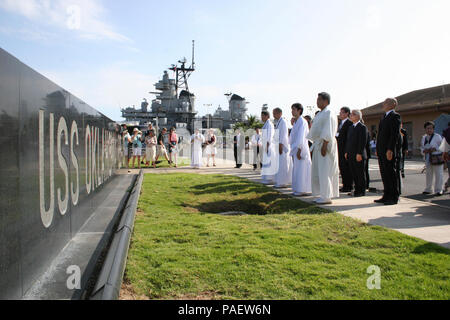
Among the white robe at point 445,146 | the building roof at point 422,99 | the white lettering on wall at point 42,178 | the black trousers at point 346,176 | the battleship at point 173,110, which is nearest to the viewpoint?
the white lettering on wall at point 42,178

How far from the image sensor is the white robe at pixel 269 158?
10.1 m

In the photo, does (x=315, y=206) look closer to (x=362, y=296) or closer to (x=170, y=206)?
(x=170, y=206)

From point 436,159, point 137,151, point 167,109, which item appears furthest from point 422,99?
point 167,109

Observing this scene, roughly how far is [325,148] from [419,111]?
24371 millimetres

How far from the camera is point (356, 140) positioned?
766 cm

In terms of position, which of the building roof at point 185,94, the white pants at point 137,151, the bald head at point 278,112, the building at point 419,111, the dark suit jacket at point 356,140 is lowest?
the white pants at point 137,151

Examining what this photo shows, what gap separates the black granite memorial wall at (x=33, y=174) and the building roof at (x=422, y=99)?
88.8 feet

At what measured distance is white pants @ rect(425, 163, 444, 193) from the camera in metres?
8.46

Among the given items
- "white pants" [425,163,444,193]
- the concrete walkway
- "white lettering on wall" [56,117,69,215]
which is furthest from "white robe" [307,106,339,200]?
"white lettering on wall" [56,117,69,215]

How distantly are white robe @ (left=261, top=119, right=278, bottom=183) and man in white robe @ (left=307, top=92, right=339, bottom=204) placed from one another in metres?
3.51

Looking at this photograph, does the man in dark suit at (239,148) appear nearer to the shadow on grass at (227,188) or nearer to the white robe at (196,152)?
the white robe at (196,152)

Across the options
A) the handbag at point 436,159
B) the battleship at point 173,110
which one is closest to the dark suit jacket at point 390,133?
the handbag at point 436,159

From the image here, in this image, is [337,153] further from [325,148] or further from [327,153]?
[325,148]

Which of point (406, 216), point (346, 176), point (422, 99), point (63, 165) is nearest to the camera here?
point (63, 165)
